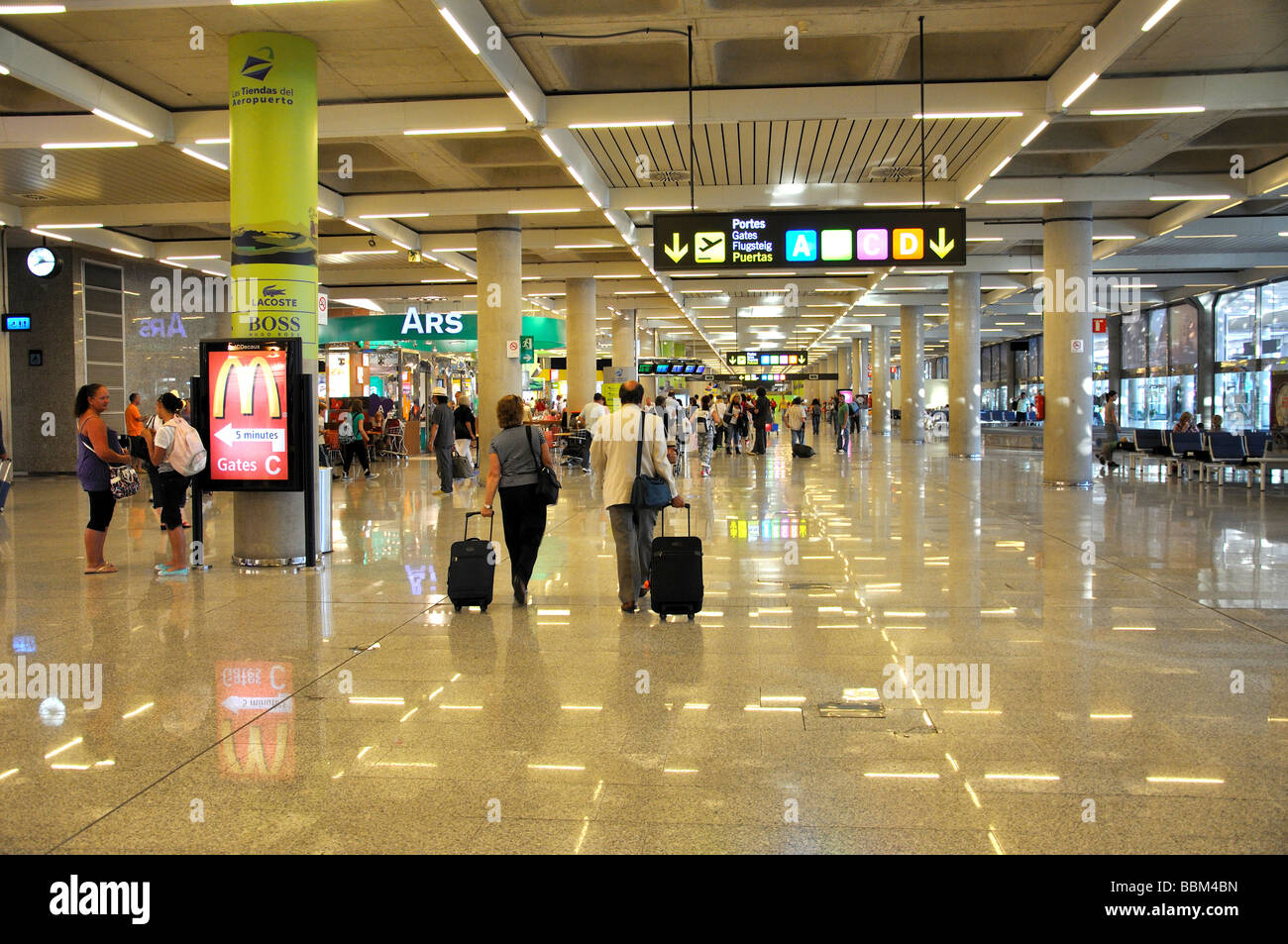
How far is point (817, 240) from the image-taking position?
13.2 metres

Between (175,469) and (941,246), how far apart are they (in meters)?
9.19

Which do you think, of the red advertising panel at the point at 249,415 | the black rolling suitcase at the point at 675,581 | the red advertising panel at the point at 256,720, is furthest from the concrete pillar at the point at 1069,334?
the red advertising panel at the point at 256,720

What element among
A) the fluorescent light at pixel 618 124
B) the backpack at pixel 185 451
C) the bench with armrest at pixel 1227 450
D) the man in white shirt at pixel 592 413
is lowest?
the bench with armrest at pixel 1227 450

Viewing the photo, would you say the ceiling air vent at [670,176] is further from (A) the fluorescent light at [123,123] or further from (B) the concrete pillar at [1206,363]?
(B) the concrete pillar at [1206,363]

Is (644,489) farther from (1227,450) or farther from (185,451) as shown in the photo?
(1227,450)

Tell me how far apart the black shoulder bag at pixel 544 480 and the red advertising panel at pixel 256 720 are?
243 centimetres

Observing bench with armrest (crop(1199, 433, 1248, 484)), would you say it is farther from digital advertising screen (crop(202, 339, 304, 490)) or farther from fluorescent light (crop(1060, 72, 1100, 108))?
digital advertising screen (crop(202, 339, 304, 490))

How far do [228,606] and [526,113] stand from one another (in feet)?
23.6

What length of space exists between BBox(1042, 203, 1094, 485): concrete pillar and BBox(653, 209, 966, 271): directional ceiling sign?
23.9ft

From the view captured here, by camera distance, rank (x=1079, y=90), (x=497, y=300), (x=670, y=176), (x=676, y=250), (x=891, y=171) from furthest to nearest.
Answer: (x=497, y=300) → (x=670, y=176) → (x=891, y=171) → (x=676, y=250) → (x=1079, y=90)

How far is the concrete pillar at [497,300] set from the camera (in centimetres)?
2055
